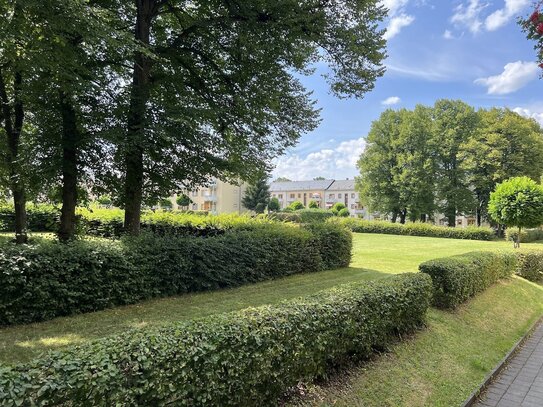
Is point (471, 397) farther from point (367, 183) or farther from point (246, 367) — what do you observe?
point (367, 183)

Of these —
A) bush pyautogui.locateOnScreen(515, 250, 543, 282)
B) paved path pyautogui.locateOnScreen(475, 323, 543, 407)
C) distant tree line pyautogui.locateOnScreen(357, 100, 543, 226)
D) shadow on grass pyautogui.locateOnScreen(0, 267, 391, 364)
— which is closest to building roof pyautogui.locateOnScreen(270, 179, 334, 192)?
distant tree line pyautogui.locateOnScreen(357, 100, 543, 226)

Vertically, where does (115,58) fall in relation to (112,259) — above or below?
above

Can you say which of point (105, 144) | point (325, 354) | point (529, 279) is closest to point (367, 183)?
point (529, 279)

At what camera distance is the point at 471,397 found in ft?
15.1

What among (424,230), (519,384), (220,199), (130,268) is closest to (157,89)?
(130,268)

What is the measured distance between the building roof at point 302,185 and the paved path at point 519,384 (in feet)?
288

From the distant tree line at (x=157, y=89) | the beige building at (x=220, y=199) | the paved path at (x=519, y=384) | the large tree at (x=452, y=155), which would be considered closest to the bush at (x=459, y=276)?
the paved path at (x=519, y=384)

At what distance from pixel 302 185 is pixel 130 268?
9096 centimetres

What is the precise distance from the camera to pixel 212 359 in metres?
2.80

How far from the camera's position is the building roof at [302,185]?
3730 inches

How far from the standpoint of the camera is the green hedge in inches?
84.7

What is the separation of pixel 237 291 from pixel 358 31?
6.88 meters

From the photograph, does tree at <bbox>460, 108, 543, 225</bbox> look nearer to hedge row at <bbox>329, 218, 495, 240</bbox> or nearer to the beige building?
hedge row at <bbox>329, 218, 495, 240</bbox>

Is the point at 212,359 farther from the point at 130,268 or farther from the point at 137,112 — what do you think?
the point at 137,112
